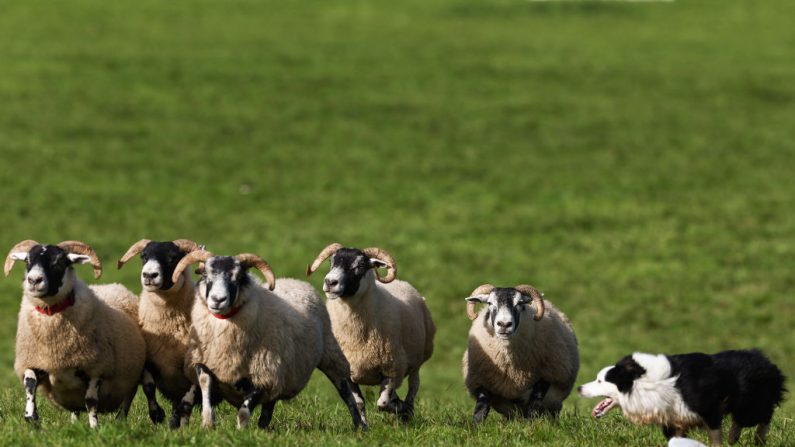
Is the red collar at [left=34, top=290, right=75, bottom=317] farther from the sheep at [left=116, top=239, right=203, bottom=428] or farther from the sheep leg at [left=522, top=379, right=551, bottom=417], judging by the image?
the sheep leg at [left=522, top=379, right=551, bottom=417]

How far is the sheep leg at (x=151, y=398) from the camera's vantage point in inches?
445

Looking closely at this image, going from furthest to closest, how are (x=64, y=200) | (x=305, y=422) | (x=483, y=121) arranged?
(x=483, y=121) < (x=64, y=200) < (x=305, y=422)

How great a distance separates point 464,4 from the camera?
5141cm

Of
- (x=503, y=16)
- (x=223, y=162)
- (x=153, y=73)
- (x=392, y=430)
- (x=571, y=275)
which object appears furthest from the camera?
(x=503, y=16)

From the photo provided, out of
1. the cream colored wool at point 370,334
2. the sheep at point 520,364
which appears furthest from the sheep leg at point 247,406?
the sheep at point 520,364

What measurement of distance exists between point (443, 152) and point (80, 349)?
24022 mm

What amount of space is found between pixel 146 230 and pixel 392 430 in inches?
734

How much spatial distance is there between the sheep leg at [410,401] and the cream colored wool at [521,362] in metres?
0.69

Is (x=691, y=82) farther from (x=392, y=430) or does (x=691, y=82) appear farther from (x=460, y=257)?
(x=392, y=430)

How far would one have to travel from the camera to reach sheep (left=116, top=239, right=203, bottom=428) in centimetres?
1134

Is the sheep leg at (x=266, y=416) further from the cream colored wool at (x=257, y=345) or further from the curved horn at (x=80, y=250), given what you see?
the curved horn at (x=80, y=250)

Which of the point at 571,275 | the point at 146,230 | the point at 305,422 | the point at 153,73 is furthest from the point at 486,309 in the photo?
the point at 153,73

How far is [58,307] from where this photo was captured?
35.4ft

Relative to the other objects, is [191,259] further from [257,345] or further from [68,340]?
[68,340]
